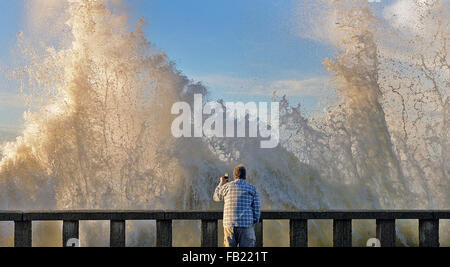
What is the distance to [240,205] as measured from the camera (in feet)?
19.1

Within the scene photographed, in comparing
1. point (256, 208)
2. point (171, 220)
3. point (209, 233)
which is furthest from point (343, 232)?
point (171, 220)

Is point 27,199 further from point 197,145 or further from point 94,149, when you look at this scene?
point 197,145

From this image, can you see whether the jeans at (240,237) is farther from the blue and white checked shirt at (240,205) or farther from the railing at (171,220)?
the railing at (171,220)

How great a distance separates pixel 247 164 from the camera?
16.8 metres

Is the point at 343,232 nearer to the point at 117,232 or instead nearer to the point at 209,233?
the point at 209,233

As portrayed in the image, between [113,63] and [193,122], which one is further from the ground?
[113,63]

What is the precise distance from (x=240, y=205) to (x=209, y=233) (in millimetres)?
785

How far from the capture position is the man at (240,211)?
5832 millimetres

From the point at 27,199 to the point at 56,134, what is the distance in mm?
2216

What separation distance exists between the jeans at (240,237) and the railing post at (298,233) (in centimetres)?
78

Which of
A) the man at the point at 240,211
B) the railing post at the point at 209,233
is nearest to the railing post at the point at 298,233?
the man at the point at 240,211

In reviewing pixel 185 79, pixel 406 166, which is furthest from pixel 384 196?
pixel 185 79

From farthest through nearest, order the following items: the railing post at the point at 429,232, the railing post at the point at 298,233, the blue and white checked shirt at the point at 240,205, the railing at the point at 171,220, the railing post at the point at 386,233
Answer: the railing post at the point at 429,232 → the railing post at the point at 386,233 → the railing post at the point at 298,233 → the railing at the point at 171,220 → the blue and white checked shirt at the point at 240,205
